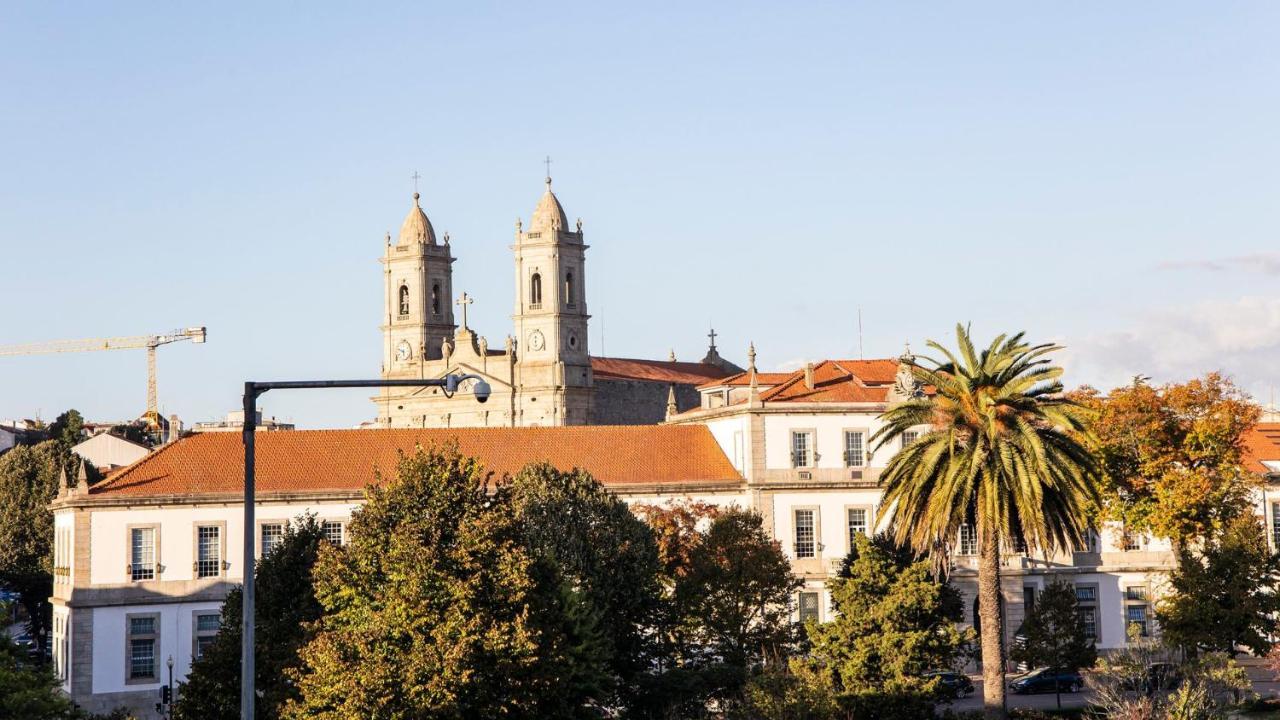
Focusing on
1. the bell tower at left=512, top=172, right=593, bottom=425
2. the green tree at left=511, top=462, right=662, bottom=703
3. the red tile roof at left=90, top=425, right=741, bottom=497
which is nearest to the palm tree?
the green tree at left=511, top=462, right=662, bottom=703

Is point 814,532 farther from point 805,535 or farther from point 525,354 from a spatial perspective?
point 525,354

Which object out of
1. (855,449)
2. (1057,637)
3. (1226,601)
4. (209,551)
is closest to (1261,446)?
(855,449)

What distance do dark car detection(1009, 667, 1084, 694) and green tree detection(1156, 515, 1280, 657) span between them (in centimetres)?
345

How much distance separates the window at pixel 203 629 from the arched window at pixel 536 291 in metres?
79.6

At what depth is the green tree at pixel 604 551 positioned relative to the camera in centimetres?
5378

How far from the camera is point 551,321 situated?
479ft

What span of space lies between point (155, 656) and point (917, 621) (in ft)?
95.4

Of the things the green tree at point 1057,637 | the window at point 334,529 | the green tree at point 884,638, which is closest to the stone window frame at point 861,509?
the green tree at point 1057,637

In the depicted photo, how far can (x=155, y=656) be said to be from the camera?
6925 centimetres

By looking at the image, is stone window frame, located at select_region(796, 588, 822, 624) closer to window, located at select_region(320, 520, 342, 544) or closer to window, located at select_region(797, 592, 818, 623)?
window, located at select_region(797, 592, 818, 623)

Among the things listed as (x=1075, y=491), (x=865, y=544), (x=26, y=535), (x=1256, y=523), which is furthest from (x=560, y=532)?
(x=26, y=535)

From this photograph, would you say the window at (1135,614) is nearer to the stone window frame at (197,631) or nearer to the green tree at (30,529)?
the stone window frame at (197,631)

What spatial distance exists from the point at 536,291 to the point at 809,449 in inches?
3010

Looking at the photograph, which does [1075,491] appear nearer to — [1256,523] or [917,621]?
[917,621]
